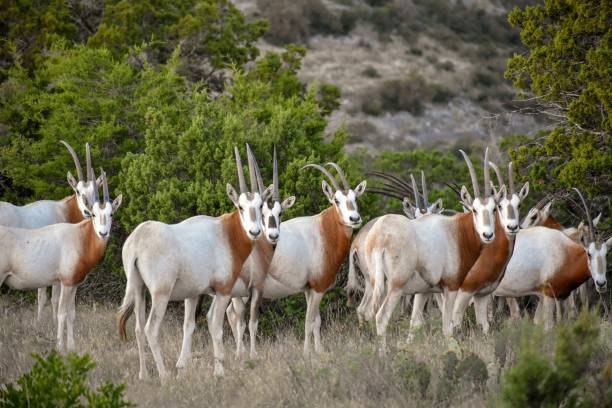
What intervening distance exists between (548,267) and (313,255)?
12.1 ft

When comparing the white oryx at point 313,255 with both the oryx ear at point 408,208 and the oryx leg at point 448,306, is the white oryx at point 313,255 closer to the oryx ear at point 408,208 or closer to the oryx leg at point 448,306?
the oryx leg at point 448,306

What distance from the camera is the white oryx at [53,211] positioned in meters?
13.9

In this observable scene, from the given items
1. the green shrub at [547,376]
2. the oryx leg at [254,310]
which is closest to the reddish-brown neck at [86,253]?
the oryx leg at [254,310]

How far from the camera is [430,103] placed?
46812 mm

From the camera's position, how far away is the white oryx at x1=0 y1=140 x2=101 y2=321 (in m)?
13.9

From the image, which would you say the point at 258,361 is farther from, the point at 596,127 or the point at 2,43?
the point at 2,43

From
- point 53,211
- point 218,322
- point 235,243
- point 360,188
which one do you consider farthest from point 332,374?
point 53,211

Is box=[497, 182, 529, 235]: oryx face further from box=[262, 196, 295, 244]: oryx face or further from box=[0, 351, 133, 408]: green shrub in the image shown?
box=[0, 351, 133, 408]: green shrub

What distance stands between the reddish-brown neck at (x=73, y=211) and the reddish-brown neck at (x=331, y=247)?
4.54m

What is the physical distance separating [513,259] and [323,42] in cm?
3921

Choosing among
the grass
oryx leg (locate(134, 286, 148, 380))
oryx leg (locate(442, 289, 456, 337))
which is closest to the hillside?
oryx leg (locate(442, 289, 456, 337))

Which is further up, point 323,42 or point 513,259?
point 513,259

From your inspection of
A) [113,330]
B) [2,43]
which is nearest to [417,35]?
[2,43]

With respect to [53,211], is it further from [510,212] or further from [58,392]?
[58,392]
